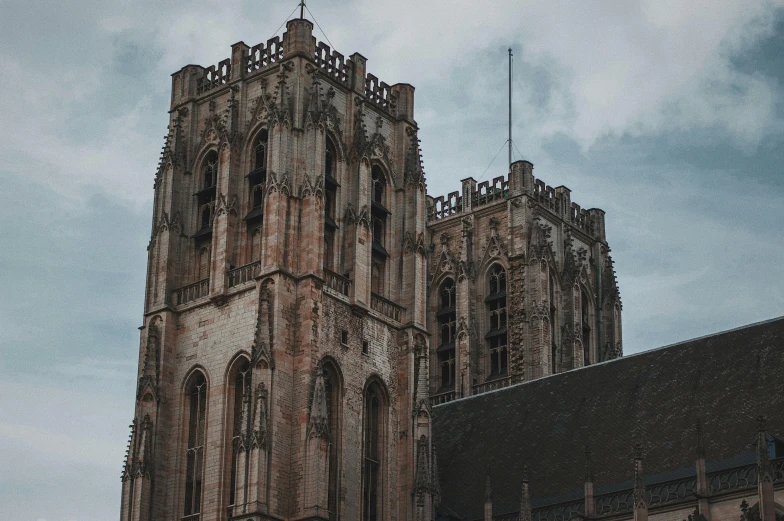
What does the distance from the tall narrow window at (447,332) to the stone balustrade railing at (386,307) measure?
11553 millimetres

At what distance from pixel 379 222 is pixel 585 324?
14.7 metres

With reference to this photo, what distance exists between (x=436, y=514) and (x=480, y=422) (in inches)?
220

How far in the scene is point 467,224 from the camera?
62938 mm

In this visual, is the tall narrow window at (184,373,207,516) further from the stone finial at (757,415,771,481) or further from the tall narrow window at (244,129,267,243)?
the stone finial at (757,415,771,481)

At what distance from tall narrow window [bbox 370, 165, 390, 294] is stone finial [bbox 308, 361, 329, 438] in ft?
17.9

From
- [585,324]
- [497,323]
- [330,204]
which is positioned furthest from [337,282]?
[585,324]

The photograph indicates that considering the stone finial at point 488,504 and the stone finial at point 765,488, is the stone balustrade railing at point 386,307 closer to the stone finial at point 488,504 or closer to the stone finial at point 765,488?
the stone finial at point 488,504

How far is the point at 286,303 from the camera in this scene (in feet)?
149

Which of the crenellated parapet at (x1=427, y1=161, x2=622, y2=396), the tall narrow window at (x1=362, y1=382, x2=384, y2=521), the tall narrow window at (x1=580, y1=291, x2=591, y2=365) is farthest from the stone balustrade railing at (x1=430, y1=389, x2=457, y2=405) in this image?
the tall narrow window at (x1=362, y1=382, x2=384, y2=521)

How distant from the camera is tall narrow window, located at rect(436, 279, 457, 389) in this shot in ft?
200

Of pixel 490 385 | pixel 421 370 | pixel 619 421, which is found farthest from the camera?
pixel 490 385

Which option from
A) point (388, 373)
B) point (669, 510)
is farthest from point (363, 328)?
point (669, 510)

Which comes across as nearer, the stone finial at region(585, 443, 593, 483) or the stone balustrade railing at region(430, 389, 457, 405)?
the stone finial at region(585, 443, 593, 483)

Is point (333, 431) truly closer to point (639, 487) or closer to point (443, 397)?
point (639, 487)
